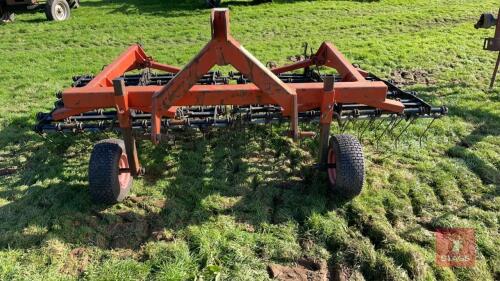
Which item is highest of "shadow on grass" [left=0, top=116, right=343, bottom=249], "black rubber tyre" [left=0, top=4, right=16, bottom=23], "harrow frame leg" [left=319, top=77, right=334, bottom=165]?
"black rubber tyre" [left=0, top=4, right=16, bottom=23]

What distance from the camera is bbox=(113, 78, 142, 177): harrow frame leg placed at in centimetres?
366

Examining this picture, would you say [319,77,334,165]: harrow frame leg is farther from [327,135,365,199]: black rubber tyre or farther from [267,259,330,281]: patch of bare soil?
[267,259,330,281]: patch of bare soil

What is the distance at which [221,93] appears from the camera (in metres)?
3.78

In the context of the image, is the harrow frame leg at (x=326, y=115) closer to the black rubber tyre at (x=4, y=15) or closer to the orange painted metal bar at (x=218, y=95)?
the orange painted metal bar at (x=218, y=95)

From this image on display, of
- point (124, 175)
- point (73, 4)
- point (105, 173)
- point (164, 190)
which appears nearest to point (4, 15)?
point (73, 4)

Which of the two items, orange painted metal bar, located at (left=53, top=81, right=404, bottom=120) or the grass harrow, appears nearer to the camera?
the grass harrow

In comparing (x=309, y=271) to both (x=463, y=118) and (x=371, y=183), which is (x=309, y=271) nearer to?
(x=371, y=183)

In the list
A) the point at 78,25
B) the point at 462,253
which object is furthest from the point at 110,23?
the point at 462,253

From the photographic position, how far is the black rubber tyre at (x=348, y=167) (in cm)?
388

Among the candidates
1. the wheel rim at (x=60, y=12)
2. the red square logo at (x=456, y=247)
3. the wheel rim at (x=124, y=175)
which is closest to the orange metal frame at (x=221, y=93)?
the wheel rim at (x=124, y=175)

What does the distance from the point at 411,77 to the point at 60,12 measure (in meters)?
12.3

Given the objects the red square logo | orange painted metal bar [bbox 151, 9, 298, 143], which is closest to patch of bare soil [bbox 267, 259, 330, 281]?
the red square logo

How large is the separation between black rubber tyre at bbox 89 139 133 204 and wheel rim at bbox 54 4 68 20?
1231cm

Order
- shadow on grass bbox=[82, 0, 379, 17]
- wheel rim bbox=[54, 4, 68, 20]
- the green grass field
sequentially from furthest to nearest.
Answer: shadow on grass bbox=[82, 0, 379, 17] < wheel rim bbox=[54, 4, 68, 20] < the green grass field
